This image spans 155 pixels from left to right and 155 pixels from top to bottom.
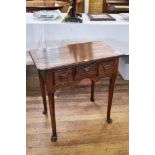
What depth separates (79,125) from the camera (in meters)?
1.92

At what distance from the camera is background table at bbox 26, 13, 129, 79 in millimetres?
2311

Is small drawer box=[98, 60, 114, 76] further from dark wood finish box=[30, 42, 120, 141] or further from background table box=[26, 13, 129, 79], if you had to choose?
background table box=[26, 13, 129, 79]

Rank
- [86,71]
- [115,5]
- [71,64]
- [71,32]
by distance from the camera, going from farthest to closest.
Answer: [115,5], [71,32], [86,71], [71,64]

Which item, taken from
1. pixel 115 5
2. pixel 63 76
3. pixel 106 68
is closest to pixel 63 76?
pixel 63 76

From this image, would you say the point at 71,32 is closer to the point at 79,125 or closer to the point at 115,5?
the point at 79,125

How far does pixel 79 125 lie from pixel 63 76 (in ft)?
1.82

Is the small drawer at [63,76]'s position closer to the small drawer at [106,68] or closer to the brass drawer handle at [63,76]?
the brass drawer handle at [63,76]

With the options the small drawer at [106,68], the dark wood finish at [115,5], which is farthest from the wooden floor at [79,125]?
the dark wood finish at [115,5]
